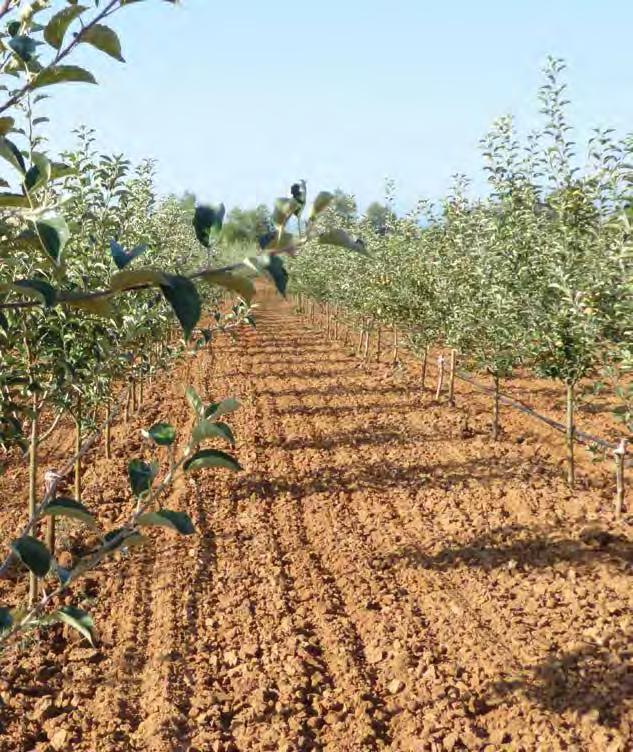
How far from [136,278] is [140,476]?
2.00 feet

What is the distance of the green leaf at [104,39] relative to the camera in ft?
4.54

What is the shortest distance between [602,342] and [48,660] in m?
4.82

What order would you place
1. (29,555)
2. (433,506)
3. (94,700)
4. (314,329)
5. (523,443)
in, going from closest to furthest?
1. (29,555)
2. (94,700)
3. (433,506)
4. (523,443)
5. (314,329)

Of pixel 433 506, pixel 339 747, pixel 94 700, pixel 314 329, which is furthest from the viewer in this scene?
pixel 314 329

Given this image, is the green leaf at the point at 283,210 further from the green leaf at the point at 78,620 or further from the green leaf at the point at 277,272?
the green leaf at the point at 78,620

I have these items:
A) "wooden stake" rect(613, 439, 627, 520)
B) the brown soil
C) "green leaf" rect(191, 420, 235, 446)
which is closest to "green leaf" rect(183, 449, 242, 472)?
Result: "green leaf" rect(191, 420, 235, 446)

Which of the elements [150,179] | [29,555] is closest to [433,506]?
[150,179]

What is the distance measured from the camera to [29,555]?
132 cm

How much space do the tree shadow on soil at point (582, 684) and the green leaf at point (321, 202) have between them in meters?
4.50

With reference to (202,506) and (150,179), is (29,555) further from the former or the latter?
(150,179)

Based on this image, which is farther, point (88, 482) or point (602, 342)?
point (88, 482)

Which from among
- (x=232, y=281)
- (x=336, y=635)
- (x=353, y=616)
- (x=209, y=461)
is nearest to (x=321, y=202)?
(x=232, y=281)

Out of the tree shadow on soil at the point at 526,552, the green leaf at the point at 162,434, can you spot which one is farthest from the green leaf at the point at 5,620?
the tree shadow on soil at the point at 526,552

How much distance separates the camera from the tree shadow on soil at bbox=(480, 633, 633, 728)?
4676 millimetres
